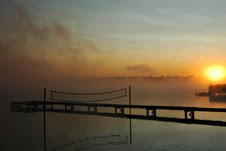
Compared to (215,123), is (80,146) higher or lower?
lower

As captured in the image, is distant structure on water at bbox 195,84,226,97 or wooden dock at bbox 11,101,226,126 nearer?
wooden dock at bbox 11,101,226,126

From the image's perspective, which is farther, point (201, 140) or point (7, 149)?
point (201, 140)

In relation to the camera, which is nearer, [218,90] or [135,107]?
[135,107]

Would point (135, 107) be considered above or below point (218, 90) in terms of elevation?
below

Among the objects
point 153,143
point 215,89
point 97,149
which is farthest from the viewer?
point 215,89

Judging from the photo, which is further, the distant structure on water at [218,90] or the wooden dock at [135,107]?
the distant structure on water at [218,90]

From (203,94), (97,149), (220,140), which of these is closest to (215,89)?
(203,94)

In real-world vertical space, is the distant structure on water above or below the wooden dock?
above

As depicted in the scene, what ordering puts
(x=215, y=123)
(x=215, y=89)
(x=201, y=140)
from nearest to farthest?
(x=215, y=123), (x=201, y=140), (x=215, y=89)

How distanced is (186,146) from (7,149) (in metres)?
16.2

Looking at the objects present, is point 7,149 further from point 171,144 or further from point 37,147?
point 171,144

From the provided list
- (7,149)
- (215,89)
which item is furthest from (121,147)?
(215,89)

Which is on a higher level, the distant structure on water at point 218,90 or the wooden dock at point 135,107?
the distant structure on water at point 218,90

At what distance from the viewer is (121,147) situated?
28.4 m
